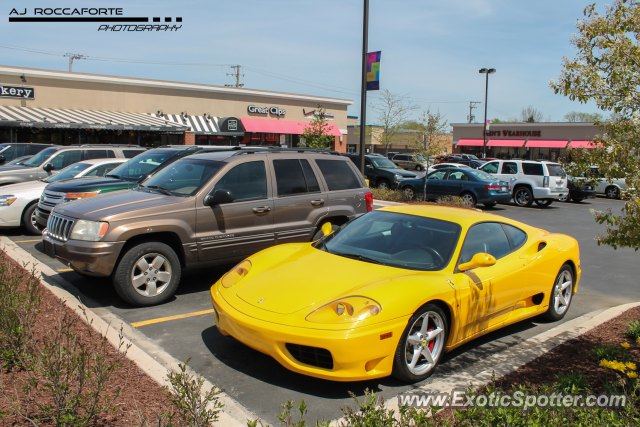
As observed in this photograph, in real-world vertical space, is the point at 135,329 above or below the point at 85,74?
below

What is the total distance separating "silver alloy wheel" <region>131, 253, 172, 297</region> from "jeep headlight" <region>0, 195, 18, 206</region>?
5.86m

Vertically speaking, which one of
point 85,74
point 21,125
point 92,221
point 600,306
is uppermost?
point 85,74

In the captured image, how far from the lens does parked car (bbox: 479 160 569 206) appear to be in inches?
789

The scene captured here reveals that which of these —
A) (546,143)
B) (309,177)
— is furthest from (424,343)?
(546,143)

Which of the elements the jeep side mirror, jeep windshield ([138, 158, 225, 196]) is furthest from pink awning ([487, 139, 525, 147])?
the jeep side mirror

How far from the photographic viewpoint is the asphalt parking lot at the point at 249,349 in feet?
12.9

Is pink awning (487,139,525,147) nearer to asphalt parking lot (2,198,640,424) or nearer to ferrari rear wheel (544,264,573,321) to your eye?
asphalt parking lot (2,198,640,424)

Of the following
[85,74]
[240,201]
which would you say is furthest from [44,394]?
[85,74]

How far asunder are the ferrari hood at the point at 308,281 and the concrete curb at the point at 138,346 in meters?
0.81

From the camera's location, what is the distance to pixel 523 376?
420 cm

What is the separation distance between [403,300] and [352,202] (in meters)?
4.14

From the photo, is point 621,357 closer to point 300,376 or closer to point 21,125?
point 300,376

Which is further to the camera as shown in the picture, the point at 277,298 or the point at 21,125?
the point at 21,125

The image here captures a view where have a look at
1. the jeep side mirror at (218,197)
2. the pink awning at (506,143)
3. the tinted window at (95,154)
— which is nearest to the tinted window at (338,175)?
the jeep side mirror at (218,197)
